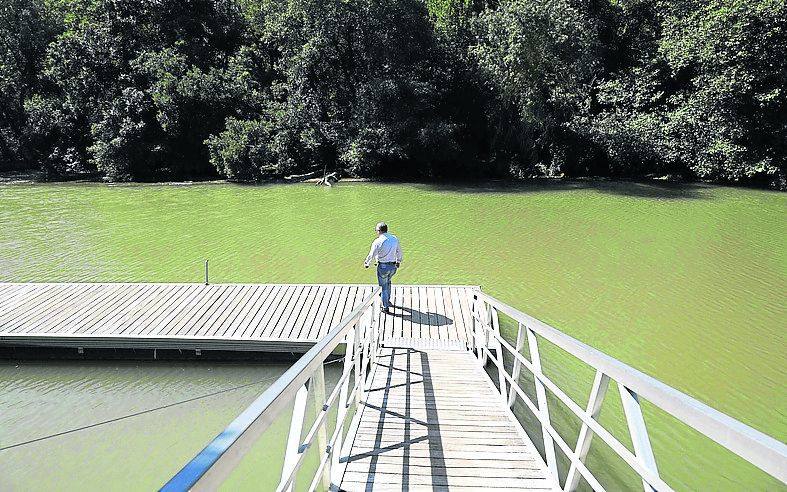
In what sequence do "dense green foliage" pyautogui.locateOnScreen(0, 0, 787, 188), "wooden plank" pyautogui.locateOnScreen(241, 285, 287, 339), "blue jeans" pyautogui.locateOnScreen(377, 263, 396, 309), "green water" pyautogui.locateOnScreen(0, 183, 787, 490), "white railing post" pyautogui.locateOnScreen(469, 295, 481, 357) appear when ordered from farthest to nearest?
"dense green foliage" pyautogui.locateOnScreen(0, 0, 787, 188)
"blue jeans" pyautogui.locateOnScreen(377, 263, 396, 309)
"wooden plank" pyautogui.locateOnScreen(241, 285, 287, 339)
"white railing post" pyautogui.locateOnScreen(469, 295, 481, 357)
"green water" pyautogui.locateOnScreen(0, 183, 787, 490)

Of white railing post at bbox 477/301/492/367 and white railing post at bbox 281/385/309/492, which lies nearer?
white railing post at bbox 281/385/309/492

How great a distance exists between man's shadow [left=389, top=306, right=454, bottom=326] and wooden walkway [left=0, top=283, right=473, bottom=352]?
1cm

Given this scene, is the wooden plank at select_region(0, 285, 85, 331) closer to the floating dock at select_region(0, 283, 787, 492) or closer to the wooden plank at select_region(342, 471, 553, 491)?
the floating dock at select_region(0, 283, 787, 492)

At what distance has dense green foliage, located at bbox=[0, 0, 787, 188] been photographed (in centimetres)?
2183

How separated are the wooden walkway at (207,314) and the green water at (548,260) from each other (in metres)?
0.55

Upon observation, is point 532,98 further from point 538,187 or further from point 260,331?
point 260,331

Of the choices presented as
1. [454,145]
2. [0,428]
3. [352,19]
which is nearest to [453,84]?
[454,145]

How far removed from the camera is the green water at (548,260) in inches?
204

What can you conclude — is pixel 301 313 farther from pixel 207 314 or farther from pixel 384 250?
pixel 384 250

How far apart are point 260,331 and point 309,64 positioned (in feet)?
70.8

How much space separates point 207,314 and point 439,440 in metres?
4.82

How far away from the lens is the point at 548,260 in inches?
414

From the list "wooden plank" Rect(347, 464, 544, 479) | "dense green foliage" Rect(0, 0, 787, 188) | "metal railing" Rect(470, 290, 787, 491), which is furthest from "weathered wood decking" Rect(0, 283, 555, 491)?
"dense green foliage" Rect(0, 0, 787, 188)

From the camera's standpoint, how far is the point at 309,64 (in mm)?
25047
